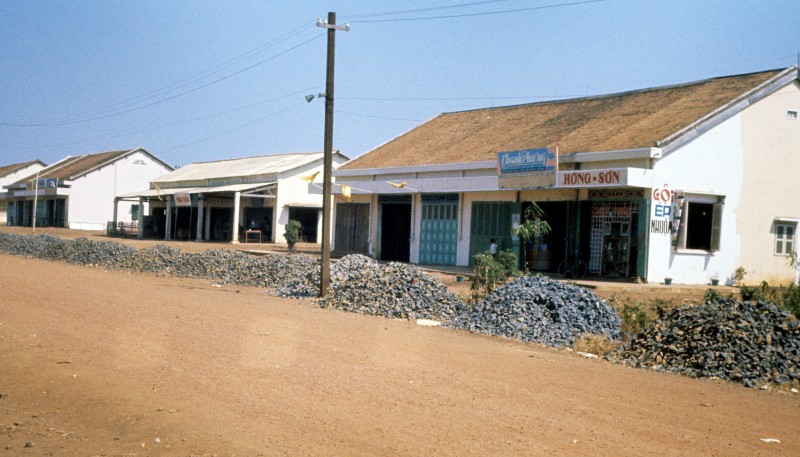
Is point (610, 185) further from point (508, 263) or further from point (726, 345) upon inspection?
point (726, 345)

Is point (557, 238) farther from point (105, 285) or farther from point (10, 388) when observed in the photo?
point (10, 388)

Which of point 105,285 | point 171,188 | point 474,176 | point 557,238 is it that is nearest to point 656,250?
point 557,238

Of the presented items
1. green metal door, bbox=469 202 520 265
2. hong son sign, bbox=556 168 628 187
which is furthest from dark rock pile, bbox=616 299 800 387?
green metal door, bbox=469 202 520 265

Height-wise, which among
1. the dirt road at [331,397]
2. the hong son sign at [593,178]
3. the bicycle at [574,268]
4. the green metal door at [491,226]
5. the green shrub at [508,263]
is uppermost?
the hong son sign at [593,178]

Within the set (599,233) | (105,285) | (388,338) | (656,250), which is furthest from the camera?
(599,233)

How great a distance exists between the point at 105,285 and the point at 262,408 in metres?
13.4

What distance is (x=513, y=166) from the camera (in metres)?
24.8

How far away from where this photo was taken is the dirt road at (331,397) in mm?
6238

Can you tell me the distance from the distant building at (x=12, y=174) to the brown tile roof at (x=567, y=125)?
206ft

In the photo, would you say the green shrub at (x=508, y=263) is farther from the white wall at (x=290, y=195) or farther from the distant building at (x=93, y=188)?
the distant building at (x=93, y=188)

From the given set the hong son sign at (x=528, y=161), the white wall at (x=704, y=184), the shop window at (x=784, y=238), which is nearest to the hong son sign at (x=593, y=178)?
the hong son sign at (x=528, y=161)

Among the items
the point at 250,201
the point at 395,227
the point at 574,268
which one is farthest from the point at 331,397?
the point at 250,201

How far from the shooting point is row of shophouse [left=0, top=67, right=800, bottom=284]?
22.3 m

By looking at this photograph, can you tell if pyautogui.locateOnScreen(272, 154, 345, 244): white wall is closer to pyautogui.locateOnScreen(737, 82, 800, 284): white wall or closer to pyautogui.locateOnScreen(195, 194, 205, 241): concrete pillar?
pyautogui.locateOnScreen(195, 194, 205, 241): concrete pillar
